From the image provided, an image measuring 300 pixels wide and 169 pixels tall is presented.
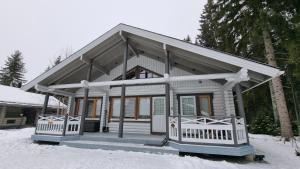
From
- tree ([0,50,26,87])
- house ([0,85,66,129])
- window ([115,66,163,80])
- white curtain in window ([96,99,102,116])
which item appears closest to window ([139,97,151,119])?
window ([115,66,163,80])

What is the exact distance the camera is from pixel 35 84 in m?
7.31

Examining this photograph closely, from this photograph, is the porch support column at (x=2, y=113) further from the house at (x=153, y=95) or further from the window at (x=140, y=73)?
the window at (x=140, y=73)

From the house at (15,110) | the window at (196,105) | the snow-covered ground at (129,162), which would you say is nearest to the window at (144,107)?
the window at (196,105)

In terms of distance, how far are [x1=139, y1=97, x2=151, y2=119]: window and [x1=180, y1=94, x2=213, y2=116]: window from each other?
5.78ft

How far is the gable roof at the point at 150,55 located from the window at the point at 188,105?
1.52 meters

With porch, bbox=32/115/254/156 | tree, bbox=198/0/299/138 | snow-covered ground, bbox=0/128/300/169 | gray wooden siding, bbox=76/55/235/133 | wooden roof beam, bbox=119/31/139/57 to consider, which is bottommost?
snow-covered ground, bbox=0/128/300/169

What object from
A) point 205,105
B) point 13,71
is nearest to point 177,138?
point 205,105

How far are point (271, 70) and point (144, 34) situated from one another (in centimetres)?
446

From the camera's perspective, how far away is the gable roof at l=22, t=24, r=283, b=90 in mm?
4950

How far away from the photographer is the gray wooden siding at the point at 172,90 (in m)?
7.20

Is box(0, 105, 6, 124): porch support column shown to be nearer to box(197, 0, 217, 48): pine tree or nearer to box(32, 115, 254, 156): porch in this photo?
box(32, 115, 254, 156): porch

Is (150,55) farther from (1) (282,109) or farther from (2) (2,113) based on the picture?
(2) (2,113)

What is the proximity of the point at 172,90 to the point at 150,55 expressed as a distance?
2.33m

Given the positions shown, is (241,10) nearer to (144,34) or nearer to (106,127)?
(144,34)
